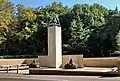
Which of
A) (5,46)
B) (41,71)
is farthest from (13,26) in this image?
(41,71)

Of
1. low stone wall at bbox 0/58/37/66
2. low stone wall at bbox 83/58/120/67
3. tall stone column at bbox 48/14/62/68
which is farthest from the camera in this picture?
low stone wall at bbox 0/58/37/66

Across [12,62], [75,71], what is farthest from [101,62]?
[12,62]

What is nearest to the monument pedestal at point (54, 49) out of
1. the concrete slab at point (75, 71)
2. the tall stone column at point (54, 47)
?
the tall stone column at point (54, 47)

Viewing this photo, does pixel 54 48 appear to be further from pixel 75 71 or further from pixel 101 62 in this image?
pixel 75 71

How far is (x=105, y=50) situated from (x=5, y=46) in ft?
57.3

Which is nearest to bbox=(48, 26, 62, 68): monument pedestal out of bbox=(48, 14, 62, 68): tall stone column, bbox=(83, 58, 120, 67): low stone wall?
bbox=(48, 14, 62, 68): tall stone column

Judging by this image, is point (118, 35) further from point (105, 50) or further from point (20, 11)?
point (20, 11)

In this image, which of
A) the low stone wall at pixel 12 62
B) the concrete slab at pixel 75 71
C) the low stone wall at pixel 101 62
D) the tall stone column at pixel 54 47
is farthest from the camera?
the low stone wall at pixel 12 62

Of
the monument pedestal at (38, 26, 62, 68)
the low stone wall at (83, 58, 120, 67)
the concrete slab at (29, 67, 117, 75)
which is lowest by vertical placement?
the concrete slab at (29, 67, 117, 75)

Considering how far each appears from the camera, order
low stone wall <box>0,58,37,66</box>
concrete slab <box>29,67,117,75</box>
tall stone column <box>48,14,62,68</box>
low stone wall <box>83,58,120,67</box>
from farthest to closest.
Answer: low stone wall <box>0,58,37,66</box>, low stone wall <box>83,58,120,67</box>, tall stone column <box>48,14,62,68</box>, concrete slab <box>29,67,117,75</box>

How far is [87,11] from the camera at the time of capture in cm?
5172

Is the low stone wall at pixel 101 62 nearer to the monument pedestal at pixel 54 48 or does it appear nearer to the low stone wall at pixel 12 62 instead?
the monument pedestal at pixel 54 48

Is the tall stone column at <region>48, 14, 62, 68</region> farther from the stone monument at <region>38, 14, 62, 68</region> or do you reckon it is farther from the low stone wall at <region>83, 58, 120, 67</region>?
the low stone wall at <region>83, 58, 120, 67</region>

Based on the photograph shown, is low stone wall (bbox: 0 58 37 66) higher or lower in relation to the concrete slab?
higher
